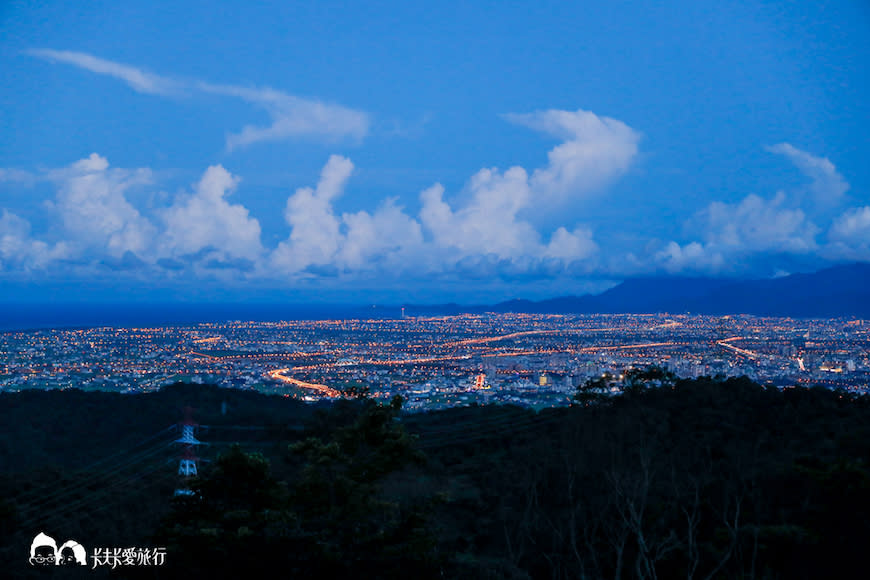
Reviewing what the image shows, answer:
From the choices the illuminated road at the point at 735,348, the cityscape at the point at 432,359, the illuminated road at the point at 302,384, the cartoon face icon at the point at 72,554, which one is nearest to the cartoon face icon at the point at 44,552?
the cartoon face icon at the point at 72,554

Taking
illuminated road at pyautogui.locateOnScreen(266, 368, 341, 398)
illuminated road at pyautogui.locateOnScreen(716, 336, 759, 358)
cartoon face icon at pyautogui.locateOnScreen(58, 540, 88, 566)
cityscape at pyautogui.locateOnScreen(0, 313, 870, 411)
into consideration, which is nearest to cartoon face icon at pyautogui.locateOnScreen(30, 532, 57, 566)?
cartoon face icon at pyautogui.locateOnScreen(58, 540, 88, 566)

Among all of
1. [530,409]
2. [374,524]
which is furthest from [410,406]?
[374,524]

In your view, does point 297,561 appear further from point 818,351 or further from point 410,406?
point 818,351

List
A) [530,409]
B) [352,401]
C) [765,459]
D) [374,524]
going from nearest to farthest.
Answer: [374,524] → [765,459] → [352,401] → [530,409]

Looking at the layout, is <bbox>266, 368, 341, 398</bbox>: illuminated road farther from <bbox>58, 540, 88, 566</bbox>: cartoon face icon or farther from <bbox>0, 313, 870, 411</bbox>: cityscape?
<bbox>58, 540, 88, 566</bbox>: cartoon face icon

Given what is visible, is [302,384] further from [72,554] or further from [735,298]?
[735,298]

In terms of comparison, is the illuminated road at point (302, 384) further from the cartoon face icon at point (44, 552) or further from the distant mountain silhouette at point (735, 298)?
the distant mountain silhouette at point (735, 298)
